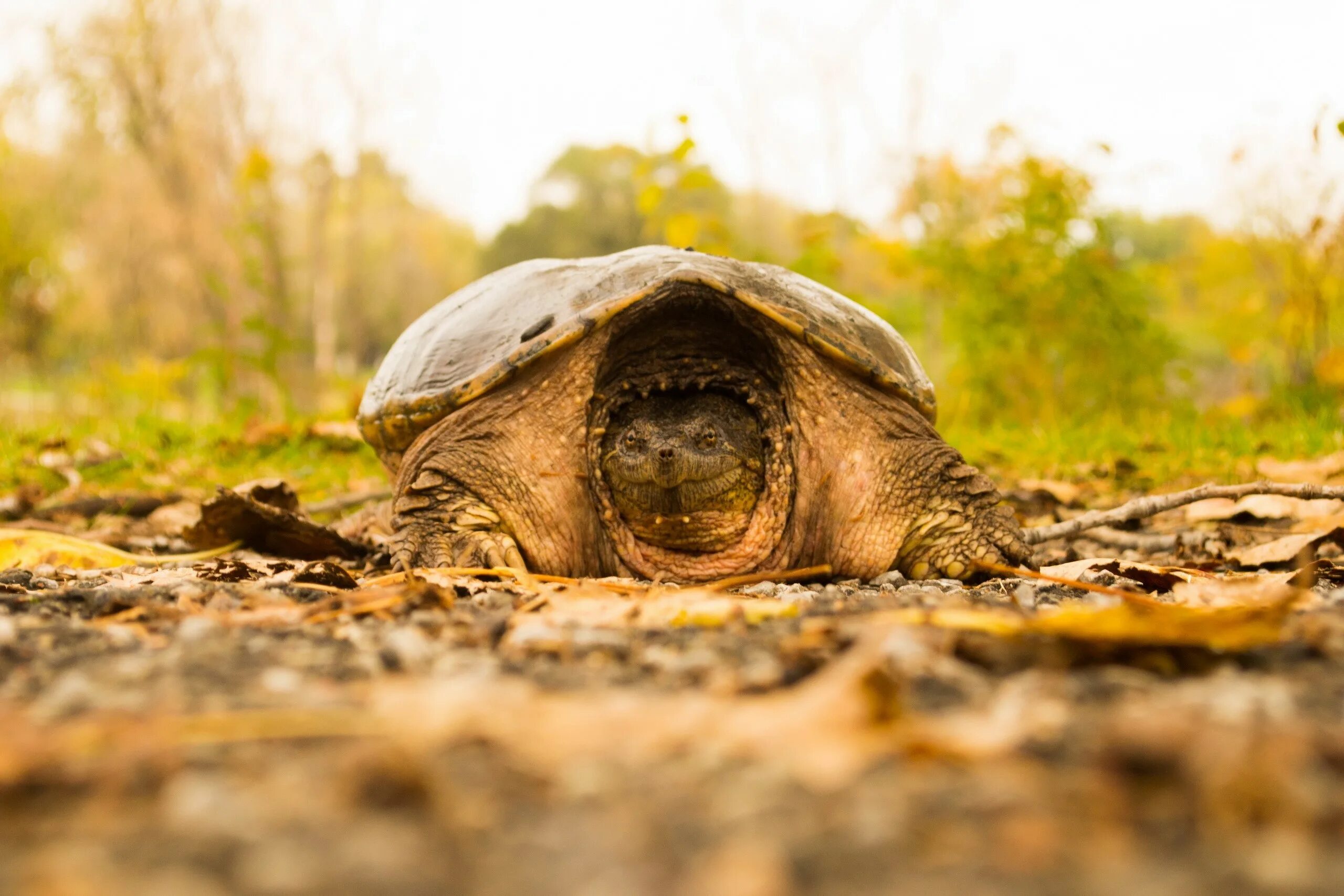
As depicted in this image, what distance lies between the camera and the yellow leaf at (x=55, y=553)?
250 centimetres

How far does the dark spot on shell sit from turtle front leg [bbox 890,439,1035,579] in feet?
3.23

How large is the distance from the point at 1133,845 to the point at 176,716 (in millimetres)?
820

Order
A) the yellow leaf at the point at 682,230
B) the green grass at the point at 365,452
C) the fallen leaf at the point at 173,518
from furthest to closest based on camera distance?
the yellow leaf at the point at 682,230 < the green grass at the point at 365,452 < the fallen leaf at the point at 173,518

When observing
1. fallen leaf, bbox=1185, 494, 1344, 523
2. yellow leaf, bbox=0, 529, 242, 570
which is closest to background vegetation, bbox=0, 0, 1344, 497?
fallen leaf, bbox=1185, 494, 1344, 523

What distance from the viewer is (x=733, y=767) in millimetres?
861

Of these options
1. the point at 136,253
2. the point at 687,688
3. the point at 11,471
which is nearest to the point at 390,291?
the point at 136,253

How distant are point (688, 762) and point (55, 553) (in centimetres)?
223

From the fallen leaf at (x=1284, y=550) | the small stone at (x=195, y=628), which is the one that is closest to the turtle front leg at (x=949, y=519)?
the fallen leaf at (x=1284, y=550)

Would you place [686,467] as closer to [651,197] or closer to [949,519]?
[949,519]

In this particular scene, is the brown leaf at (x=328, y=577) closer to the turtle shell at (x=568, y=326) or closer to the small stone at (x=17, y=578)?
the small stone at (x=17, y=578)

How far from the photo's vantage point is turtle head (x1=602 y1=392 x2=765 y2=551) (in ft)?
8.30

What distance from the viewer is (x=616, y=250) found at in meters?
11.4

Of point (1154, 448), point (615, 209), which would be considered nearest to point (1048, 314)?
point (1154, 448)

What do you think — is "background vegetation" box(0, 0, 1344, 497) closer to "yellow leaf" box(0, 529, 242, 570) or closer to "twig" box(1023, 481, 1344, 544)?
"twig" box(1023, 481, 1344, 544)
